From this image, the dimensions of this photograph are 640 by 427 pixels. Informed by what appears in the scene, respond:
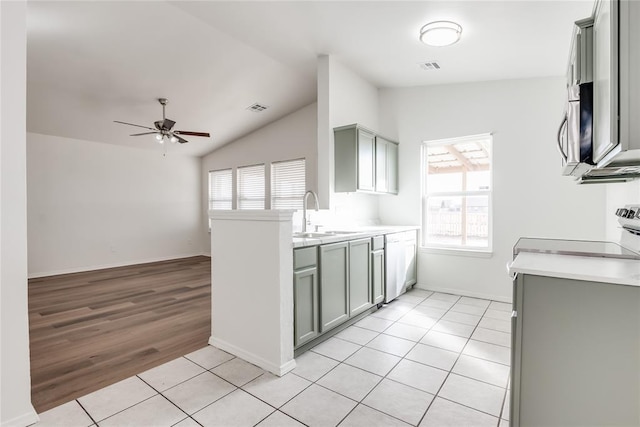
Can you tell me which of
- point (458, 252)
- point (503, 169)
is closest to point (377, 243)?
point (458, 252)

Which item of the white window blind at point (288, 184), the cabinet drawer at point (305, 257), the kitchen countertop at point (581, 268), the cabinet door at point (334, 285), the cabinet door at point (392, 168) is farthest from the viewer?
the white window blind at point (288, 184)

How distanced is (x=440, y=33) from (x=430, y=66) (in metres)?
0.92

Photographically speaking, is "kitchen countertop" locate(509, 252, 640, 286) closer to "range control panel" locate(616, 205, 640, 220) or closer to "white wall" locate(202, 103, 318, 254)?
"range control panel" locate(616, 205, 640, 220)

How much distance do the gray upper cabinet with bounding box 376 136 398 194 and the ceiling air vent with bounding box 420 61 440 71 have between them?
993mm

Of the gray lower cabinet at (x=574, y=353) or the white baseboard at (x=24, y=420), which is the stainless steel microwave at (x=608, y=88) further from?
the white baseboard at (x=24, y=420)

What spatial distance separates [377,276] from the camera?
369 centimetres

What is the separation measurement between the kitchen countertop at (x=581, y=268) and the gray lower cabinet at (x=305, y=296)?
148cm

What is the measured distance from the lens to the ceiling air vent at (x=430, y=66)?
3.87 meters

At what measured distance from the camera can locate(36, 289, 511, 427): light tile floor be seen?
1.86m

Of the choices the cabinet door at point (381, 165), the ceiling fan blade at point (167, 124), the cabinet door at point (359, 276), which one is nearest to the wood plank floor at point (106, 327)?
the cabinet door at point (359, 276)

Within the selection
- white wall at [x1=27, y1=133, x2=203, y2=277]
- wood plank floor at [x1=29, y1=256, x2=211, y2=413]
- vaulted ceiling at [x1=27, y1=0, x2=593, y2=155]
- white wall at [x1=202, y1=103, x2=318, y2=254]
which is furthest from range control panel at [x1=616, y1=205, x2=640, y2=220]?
white wall at [x1=27, y1=133, x2=203, y2=277]

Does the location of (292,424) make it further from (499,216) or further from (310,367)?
(499,216)

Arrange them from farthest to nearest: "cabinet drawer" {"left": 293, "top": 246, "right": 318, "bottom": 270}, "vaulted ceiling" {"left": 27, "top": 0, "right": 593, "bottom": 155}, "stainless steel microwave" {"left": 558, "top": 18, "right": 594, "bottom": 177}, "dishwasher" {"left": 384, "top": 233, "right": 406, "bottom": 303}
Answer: "dishwasher" {"left": 384, "top": 233, "right": 406, "bottom": 303} < "vaulted ceiling" {"left": 27, "top": 0, "right": 593, "bottom": 155} < "cabinet drawer" {"left": 293, "top": 246, "right": 318, "bottom": 270} < "stainless steel microwave" {"left": 558, "top": 18, "right": 594, "bottom": 177}

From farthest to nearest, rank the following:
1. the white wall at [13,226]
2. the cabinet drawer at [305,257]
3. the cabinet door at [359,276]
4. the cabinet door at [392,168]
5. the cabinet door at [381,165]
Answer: the cabinet door at [392,168] → the cabinet door at [381,165] → the cabinet door at [359,276] → the cabinet drawer at [305,257] → the white wall at [13,226]
